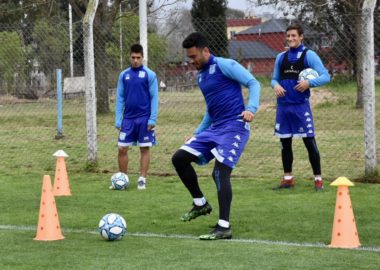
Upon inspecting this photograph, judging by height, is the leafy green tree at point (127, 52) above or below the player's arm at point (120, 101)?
above

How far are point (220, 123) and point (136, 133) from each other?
3.35 m

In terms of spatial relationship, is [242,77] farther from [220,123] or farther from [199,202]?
[199,202]

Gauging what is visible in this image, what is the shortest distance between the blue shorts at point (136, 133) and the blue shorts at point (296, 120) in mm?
1927

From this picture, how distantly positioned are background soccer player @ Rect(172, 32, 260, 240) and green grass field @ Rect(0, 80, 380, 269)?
0.43m

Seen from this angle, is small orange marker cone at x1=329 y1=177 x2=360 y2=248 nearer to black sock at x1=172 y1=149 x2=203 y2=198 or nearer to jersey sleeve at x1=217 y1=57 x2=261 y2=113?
jersey sleeve at x1=217 y1=57 x2=261 y2=113

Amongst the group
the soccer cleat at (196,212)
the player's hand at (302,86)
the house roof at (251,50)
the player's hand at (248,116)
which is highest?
the house roof at (251,50)

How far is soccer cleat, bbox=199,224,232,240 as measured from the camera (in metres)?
6.38

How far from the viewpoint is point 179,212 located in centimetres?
780

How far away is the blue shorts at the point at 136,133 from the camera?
388 inches

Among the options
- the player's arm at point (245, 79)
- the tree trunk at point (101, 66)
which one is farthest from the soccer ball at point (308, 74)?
the tree trunk at point (101, 66)

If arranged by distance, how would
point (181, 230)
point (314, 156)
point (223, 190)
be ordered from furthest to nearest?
point (314, 156), point (181, 230), point (223, 190)

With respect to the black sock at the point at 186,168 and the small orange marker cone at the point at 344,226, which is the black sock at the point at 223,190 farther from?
the small orange marker cone at the point at 344,226

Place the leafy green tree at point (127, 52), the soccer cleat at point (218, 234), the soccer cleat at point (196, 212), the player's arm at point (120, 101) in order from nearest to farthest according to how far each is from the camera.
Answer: the soccer cleat at point (218, 234) → the soccer cleat at point (196, 212) → the player's arm at point (120, 101) → the leafy green tree at point (127, 52)

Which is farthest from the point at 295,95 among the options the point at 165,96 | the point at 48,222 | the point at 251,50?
the point at 165,96
